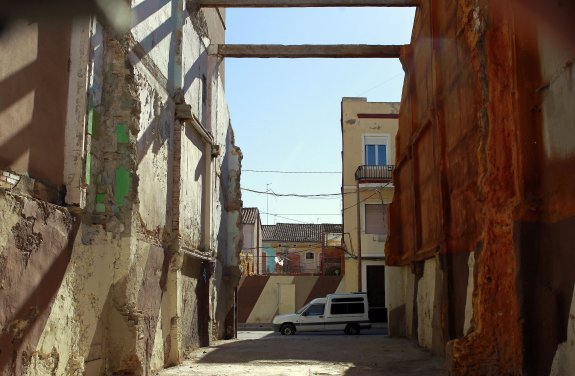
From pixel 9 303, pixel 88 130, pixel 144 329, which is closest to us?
pixel 9 303

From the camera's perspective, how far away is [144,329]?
9320 mm

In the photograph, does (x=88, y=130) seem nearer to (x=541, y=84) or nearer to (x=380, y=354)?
(x=541, y=84)

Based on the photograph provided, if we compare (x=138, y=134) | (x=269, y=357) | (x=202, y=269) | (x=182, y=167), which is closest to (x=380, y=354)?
(x=269, y=357)

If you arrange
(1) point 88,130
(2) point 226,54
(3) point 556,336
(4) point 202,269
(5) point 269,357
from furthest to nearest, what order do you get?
(2) point 226,54 → (4) point 202,269 → (5) point 269,357 → (1) point 88,130 → (3) point 556,336

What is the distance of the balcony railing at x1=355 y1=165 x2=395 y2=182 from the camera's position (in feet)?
111

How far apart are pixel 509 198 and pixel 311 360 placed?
615cm

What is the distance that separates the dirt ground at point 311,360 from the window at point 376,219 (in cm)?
1754

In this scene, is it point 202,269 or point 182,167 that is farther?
point 202,269

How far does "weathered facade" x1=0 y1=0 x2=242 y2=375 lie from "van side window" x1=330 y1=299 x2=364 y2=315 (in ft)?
33.3

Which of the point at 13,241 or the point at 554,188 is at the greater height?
the point at 554,188

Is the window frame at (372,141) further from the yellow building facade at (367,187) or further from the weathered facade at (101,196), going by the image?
the weathered facade at (101,196)

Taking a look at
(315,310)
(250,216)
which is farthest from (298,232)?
(315,310)

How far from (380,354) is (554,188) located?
7.77m

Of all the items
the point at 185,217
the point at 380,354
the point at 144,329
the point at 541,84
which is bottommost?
the point at 380,354
